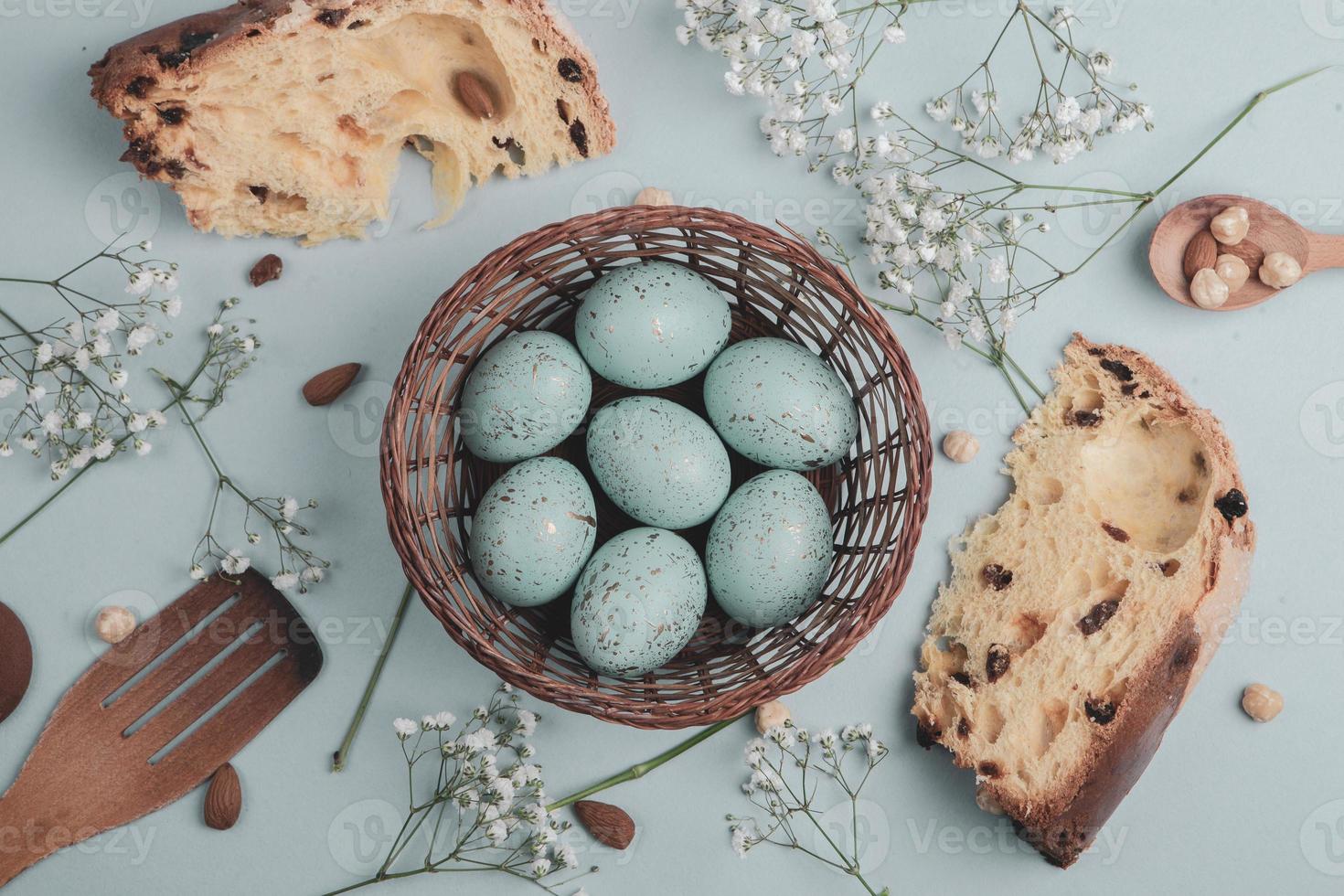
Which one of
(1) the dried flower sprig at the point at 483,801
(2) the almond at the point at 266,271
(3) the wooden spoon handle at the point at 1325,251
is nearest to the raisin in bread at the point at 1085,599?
(3) the wooden spoon handle at the point at 1325,251

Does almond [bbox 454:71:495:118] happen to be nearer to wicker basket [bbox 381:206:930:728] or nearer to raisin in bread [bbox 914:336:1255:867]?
wicker basket [bbox 381:206:930:728]

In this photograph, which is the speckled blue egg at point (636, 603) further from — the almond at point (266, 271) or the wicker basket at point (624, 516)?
the almond at point (266, 271)

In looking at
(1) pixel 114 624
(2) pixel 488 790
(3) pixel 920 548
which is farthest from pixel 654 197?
(1) pixel 114 624

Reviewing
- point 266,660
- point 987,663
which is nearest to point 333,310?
point 266,660

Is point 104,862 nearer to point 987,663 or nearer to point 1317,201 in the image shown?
point 987,663

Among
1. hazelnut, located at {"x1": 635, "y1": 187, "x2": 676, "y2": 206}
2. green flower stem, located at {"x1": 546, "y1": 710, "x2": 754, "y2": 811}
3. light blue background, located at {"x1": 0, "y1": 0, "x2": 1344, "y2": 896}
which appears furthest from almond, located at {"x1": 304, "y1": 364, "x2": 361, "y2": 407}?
green flower stem, located at {"x1": 546, "y1": 710, "x2": 754, "y2": 811}

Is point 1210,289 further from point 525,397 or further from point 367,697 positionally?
point 367,697
